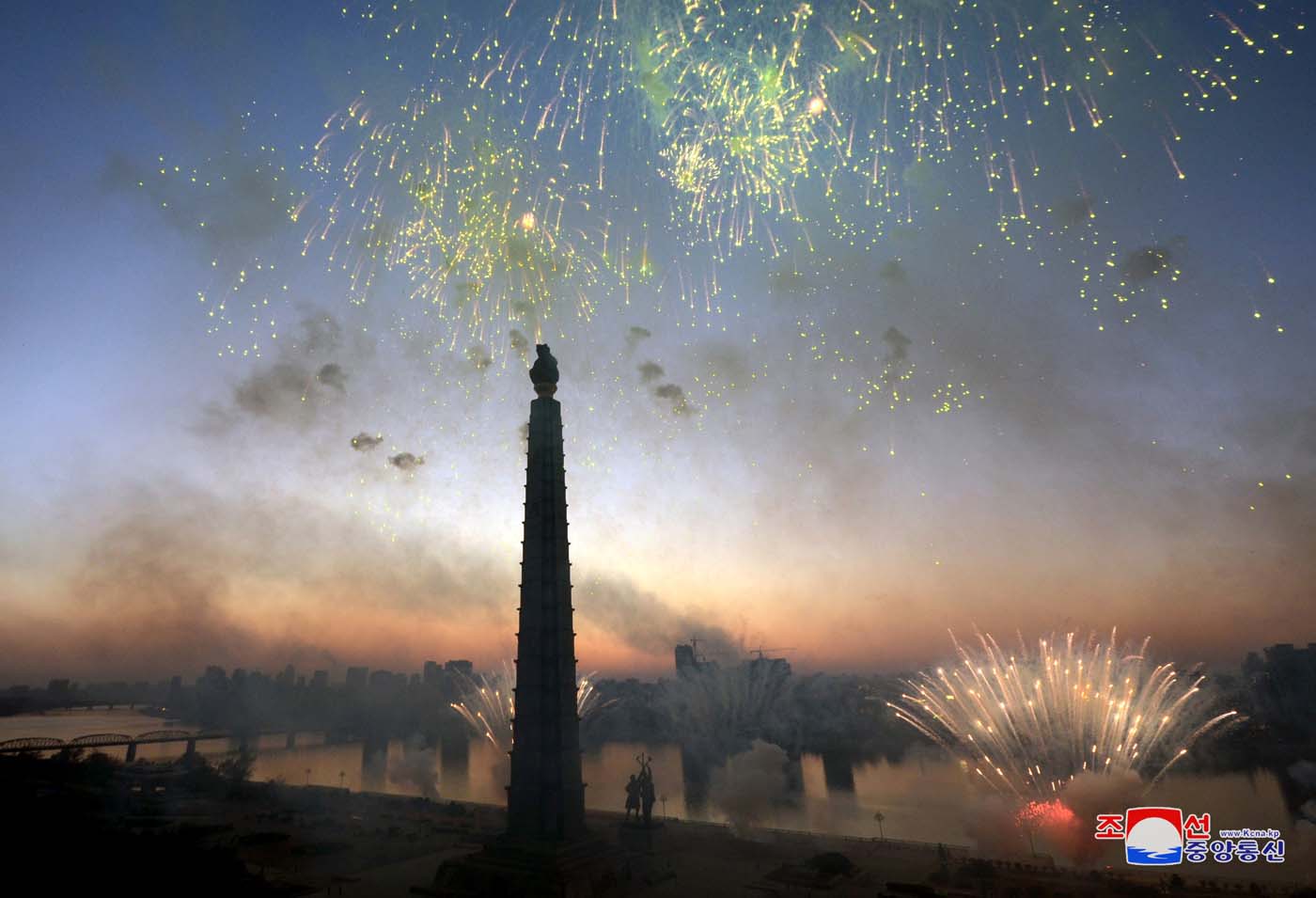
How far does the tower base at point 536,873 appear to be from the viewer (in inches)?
1068

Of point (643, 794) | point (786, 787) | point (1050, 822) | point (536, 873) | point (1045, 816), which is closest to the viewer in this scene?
point (536, 873)

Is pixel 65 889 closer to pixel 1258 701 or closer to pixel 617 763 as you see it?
pixel 617 763

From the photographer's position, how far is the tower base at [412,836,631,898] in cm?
2712

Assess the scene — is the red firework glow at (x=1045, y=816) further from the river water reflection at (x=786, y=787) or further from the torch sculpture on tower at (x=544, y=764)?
the torch sculpture on tower at (x=544, y=764)

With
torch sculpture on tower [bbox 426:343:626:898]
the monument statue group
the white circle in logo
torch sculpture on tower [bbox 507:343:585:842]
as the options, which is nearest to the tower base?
torch sculpture on tower [bbox 426:343:626:898]

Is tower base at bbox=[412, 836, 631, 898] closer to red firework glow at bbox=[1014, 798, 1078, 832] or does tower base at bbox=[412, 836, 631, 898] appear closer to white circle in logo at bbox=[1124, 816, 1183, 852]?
white circle in logo at bbox=[1124, 816, 1183, 852]

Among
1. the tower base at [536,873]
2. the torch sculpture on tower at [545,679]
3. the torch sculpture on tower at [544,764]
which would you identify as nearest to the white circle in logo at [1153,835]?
the tower base at [536,873]

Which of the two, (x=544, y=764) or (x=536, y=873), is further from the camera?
(x=544, y=764)

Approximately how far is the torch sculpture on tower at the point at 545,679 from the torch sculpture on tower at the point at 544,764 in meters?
0.04

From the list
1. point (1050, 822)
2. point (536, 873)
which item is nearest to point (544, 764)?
point (536, 873)

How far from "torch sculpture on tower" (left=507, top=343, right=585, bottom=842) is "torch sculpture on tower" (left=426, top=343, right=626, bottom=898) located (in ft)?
0.13

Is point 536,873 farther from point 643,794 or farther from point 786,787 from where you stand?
point 786,787

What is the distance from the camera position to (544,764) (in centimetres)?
2958

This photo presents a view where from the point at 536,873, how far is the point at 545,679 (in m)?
7.37
